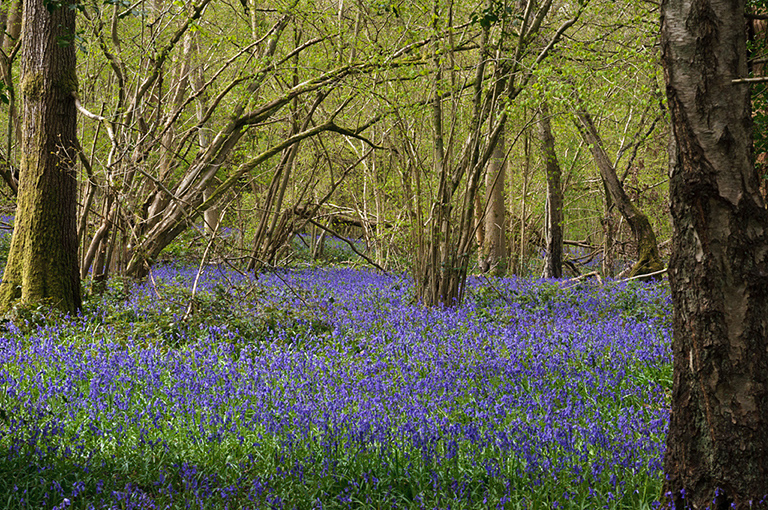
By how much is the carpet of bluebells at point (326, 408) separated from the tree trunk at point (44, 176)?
459 millimetres

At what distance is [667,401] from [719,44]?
3.06 meters

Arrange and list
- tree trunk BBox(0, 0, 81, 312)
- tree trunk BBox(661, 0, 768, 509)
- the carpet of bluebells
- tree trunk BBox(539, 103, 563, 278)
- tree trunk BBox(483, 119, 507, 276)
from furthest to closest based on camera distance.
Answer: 1. tree trunk BBox(483, 119, 507, 276)
2. tree trunk BBox(539, 103, 563, 278)
3. tree trunk BBox(0, 0, 81, 312)
4. the carpet of bluebells
5. tree trunk BBox(661, 0, 768, 509)

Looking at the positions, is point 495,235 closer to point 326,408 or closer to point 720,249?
point 326,408

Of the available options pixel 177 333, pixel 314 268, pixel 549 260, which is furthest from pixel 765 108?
pixel 314 268

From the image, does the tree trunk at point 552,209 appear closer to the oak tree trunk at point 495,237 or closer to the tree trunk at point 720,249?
the oak tree trunk at point 495,237

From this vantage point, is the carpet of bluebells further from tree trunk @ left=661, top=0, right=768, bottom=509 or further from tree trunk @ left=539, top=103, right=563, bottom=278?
tree trunk @ left=539, top=103, right=563, bottom=278

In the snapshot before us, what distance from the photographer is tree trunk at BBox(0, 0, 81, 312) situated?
289 inches

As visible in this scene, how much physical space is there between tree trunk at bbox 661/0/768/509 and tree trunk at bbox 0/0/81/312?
665cm

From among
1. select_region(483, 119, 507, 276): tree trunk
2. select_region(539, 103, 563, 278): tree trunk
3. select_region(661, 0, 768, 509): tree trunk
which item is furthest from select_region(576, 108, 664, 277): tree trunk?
select_region(661, 0, 768, 509): tree trunk

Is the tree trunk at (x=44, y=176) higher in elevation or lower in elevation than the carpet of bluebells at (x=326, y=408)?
higher

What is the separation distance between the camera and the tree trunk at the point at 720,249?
8.77 ft

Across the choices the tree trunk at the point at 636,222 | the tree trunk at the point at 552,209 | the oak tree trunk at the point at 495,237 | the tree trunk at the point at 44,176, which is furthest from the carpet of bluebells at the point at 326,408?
the oak tree trunk at the point at 495,237

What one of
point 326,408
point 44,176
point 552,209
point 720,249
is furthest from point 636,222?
point 720,249

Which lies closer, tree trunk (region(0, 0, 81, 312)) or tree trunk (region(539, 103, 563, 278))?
tree trunk (region(0, 0, 81, 312))
